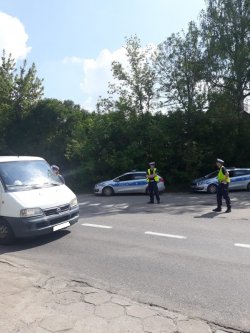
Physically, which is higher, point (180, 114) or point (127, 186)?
point (180, 114)

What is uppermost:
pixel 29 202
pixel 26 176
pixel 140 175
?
pixel 26 176

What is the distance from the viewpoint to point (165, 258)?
6.89 metres

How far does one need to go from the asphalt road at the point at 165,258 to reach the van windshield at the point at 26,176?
1243mm

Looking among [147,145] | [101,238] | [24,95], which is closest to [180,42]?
[147,145]

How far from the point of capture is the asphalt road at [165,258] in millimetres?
4938

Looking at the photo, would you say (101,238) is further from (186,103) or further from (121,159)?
(186,103)

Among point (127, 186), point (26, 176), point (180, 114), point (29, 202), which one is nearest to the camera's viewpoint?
point (29, 202)

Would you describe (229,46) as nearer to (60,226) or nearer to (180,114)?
(180,114)

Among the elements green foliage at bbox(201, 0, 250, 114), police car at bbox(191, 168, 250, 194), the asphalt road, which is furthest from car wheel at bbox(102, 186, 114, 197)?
green foliage at bbox(201, 0, 250, 114)

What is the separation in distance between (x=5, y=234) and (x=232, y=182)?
15472 mm

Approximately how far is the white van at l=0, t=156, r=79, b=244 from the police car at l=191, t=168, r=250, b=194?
42.1 ft

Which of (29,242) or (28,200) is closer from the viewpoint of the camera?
(28,200)

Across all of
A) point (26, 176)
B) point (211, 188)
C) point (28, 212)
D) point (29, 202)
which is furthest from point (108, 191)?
point (28, 212)

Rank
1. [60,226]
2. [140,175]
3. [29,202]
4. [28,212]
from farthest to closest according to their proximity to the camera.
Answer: [140,175] → [60,226] → [29,202] → [28,212]
